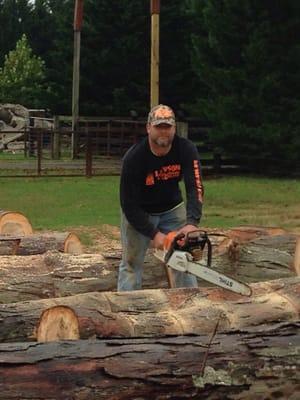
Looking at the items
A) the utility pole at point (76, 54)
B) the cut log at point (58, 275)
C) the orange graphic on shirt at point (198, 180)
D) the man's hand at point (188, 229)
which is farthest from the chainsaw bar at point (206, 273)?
the utility pole at point (76, 54)

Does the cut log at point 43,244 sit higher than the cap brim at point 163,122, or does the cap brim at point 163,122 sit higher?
the cap brim at point 163,122

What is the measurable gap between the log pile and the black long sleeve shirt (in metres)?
0.65

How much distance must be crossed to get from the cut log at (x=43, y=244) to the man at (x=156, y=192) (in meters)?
1.67

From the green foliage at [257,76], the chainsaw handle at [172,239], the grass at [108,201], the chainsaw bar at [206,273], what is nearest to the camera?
the chainsaw bar at [206,273]

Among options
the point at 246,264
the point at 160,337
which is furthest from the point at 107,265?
the point at 160,337

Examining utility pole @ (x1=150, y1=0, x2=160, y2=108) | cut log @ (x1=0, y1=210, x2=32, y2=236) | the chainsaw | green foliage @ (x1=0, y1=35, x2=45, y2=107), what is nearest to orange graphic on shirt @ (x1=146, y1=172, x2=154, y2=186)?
the chainsaw

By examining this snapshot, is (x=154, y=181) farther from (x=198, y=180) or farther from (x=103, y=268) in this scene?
(x=103, y=268)

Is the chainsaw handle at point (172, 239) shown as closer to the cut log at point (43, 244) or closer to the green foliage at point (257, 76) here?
the cut log at point (43, 244)

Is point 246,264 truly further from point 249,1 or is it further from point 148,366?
point 249,1

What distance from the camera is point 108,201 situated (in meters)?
16.4

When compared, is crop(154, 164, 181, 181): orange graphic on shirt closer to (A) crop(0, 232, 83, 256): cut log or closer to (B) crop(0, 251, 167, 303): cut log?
(B) crop(0, 251, 167, 303): cut log

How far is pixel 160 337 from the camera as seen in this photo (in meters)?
4.46

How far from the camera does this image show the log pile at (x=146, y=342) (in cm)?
408

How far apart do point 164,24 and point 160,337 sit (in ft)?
85.2
